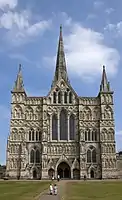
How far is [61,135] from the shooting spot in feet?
294

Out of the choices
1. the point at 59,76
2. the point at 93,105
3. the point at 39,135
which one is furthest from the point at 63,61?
the point at 39,135

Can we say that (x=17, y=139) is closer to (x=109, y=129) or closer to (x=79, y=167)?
(x=79, y=167)

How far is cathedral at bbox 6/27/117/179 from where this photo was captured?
283 feet

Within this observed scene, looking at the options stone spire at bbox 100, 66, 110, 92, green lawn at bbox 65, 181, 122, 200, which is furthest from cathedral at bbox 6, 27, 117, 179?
green lawn at bbox 65, 181, 122, 200

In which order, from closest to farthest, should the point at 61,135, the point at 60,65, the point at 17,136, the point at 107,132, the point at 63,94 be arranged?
1. the point at 17,136
2. the point at 107,132
3. the point at 61,135
4. the point at 63,94
5. the point at 60,65

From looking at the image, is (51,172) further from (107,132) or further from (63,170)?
(107,132)

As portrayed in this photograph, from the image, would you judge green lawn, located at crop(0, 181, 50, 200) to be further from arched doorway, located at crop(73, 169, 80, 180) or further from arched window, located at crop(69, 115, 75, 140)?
arched window, located at crop(69, 115, 75, 140)

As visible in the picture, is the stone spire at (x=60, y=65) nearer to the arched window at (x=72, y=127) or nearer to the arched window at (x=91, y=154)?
the arched window at (x=72, y=127)

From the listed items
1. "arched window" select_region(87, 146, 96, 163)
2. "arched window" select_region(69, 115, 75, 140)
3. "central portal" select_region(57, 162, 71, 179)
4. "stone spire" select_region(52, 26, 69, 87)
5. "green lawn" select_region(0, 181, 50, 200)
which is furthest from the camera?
"stone spire" select_region(52, 26, 69, 87)

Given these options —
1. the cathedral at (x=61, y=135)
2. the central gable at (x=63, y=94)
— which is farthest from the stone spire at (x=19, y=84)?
the central gable at (x=63, y=94)

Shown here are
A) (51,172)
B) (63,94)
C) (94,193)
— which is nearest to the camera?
(94,193)

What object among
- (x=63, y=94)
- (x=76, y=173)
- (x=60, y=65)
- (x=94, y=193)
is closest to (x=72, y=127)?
(x=63, y=94)

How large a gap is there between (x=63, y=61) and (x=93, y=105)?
20.7 meters

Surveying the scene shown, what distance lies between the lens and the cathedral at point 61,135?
8619cm
